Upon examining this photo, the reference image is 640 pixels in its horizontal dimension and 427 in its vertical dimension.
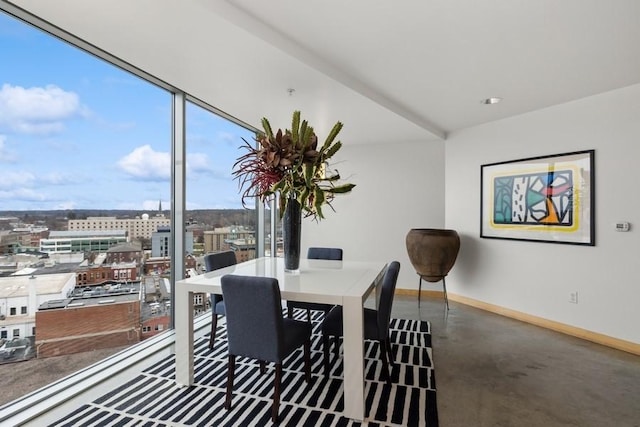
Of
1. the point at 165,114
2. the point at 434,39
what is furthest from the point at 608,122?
the point at 165,114

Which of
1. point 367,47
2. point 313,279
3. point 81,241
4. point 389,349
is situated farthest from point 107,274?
point 367,47

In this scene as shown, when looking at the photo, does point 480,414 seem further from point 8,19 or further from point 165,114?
point 8,19

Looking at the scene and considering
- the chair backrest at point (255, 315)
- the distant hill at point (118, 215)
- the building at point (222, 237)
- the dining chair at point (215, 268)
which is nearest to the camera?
the chair backrest at point (255, 315)

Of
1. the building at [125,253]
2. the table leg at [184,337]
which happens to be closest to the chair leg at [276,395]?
the table leg at [184,337]

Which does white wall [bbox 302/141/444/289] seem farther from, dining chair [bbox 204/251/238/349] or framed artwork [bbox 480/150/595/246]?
dining chair [bbox 204/251/238/349]

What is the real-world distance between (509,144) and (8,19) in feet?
15.5

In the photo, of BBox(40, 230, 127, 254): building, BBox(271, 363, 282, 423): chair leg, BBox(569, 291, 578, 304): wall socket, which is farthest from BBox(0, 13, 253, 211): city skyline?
BBox(569, 291, 578, 304): wall socket

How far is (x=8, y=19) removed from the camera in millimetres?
1993

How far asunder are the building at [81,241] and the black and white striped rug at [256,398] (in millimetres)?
1043

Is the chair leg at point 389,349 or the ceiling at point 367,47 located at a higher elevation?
the ceiling at point 367,47

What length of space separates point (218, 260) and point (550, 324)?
11.9 ft

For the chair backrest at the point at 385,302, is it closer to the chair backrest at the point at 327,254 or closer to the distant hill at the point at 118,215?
the chair backrest at the point at 327,254

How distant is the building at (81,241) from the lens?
88.6 inches

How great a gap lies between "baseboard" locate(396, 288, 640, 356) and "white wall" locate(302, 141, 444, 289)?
701mm
